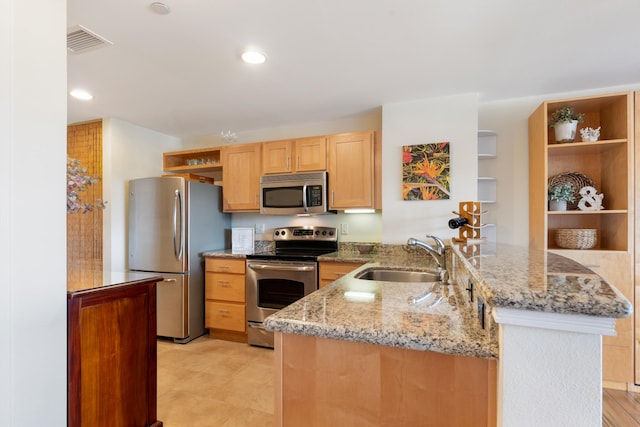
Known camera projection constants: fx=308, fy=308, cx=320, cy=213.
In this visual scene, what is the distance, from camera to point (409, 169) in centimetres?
280

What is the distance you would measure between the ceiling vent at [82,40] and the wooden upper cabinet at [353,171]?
1.92 meters

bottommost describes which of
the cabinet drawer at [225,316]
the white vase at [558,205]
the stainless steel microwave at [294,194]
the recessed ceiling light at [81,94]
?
the cabinet drawer at [225,316]

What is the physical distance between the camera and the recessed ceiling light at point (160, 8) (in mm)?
1536

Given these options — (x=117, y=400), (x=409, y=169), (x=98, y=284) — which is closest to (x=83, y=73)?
(x=98, y=284)

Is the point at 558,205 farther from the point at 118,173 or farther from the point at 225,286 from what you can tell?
the point at 118,173

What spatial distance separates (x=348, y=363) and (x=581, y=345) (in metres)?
0.53

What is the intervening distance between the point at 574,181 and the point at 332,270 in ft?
7.14

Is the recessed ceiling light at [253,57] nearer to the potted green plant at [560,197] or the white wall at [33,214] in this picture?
the white wall at [33,214]

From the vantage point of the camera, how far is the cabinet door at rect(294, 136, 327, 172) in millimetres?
3129

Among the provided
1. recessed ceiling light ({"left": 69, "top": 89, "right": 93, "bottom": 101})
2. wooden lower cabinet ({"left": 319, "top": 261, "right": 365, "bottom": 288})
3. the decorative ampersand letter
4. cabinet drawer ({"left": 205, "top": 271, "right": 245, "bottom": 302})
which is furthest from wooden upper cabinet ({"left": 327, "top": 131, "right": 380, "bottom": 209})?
recessed ceiling light ({"left": 69, "top": 89, "right": 93, "bottom": 101})

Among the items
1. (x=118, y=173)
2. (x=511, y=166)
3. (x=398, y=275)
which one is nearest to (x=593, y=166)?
(x=511, y=166)

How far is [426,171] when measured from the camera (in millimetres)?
2746

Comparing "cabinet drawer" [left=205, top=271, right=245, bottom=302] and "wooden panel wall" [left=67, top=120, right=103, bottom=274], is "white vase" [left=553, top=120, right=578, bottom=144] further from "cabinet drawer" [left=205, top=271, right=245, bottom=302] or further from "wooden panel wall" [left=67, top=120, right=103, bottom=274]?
"wooden panel wall" [left=67, top=120, right=103, bottom=274]

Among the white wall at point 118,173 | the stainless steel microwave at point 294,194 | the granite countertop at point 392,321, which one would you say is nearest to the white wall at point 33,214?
the granite countertop at point 392,321
